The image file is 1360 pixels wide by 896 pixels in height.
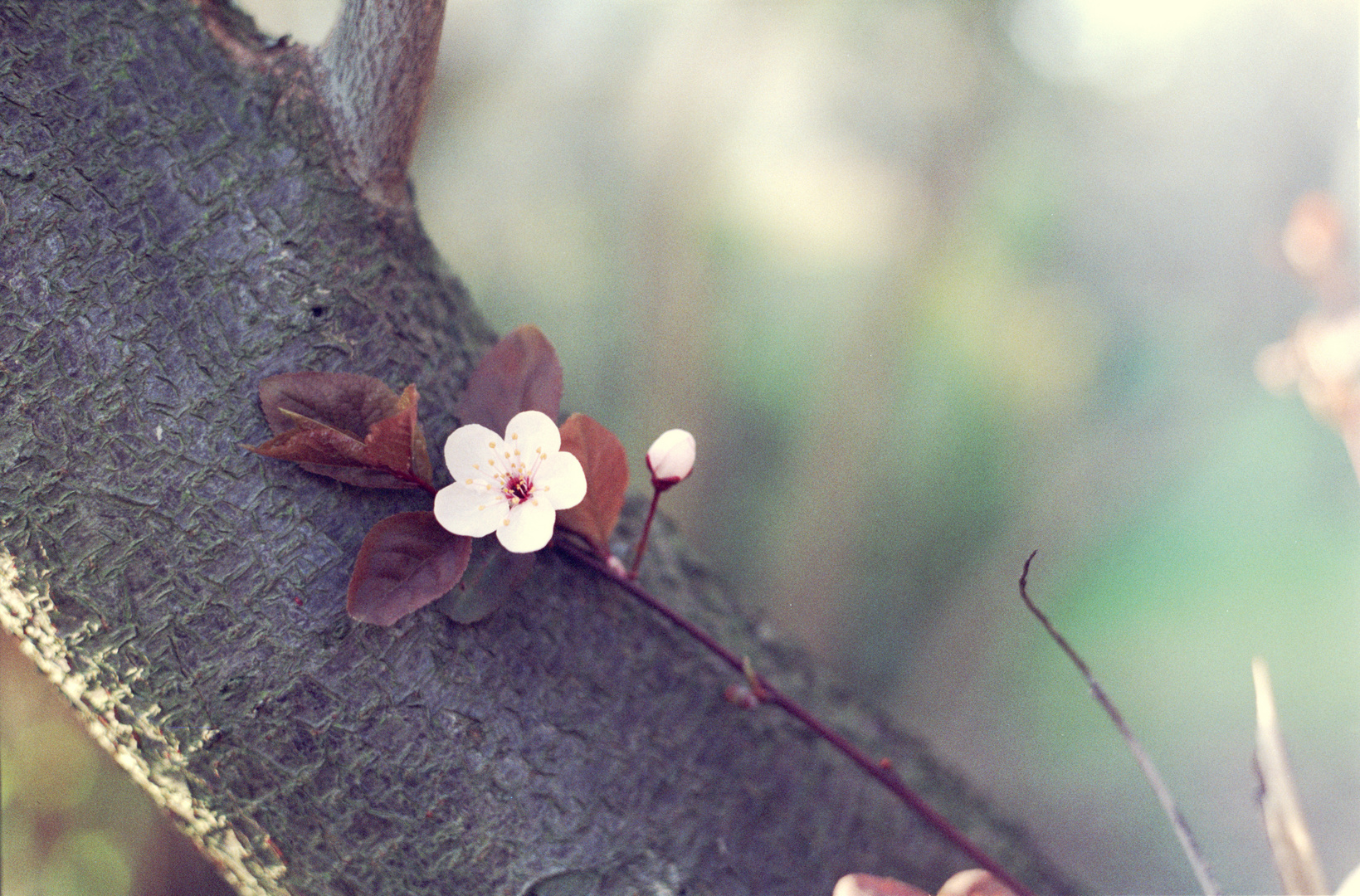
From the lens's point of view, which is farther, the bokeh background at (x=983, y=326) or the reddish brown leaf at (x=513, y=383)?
the bokeh background at (x=983, y=326)

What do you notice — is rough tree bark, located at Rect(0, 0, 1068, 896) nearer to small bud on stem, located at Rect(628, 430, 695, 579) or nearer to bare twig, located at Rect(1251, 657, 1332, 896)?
small bud on stem, located at Rect(628, 430, 695, 579)

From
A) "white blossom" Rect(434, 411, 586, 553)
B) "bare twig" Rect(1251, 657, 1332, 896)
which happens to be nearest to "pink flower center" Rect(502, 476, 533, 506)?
"white blossom" Rect(434, 411, 586, 553)

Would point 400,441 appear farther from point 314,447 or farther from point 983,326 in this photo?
point 983,326

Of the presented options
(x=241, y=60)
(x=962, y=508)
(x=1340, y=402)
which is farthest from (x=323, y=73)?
(x=1340, y=402)

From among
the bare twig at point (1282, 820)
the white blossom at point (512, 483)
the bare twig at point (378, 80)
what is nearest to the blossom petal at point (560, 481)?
the white blossom at point (512, 483)

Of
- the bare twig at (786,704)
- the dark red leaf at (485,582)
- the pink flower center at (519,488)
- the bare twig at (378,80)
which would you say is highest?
the bare twig at (378,80)

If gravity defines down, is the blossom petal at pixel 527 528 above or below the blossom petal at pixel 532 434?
below

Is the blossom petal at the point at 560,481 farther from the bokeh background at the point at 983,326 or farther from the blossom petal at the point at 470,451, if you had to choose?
the bokeh background at the point at 983,326
